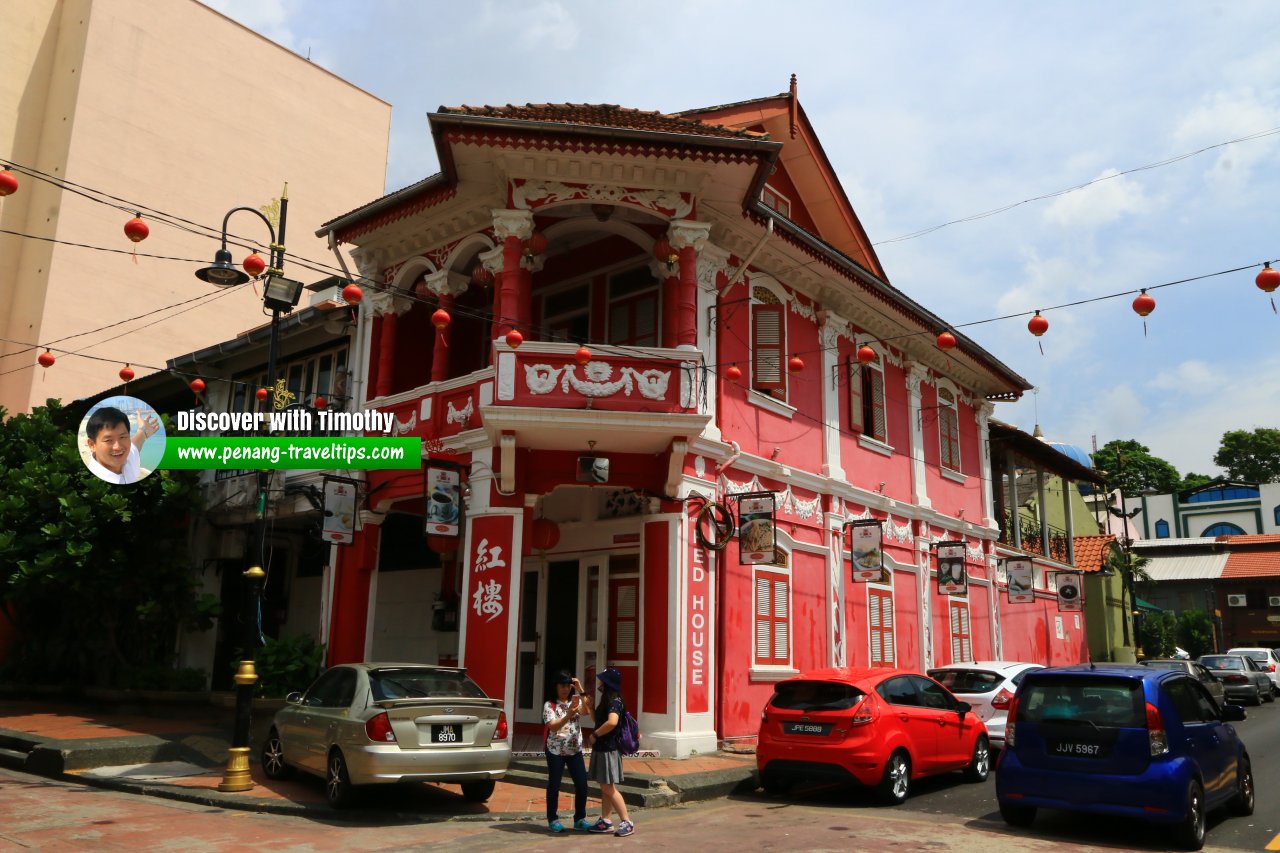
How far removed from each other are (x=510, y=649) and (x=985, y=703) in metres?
7.09

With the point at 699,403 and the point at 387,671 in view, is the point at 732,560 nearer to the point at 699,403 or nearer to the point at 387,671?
the point at 699,403

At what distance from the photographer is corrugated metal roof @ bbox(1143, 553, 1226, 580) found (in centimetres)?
4788

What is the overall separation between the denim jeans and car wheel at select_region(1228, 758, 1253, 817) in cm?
668

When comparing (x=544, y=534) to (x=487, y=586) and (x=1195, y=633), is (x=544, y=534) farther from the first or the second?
(x=1195, y=633)

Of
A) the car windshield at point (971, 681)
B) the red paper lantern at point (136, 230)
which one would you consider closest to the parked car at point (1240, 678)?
the car windshield at point (971, 681)

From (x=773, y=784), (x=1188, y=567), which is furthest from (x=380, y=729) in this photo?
(x=1188, y=567)

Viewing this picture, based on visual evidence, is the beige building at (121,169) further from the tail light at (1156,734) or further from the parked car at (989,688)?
the tail light at (1156,734)

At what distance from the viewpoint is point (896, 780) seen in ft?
35.5

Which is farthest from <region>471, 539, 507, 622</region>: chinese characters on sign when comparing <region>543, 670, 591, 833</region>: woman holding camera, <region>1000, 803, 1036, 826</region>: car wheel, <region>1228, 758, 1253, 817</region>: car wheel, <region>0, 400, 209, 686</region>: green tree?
<region>1228, 758, 1253, 817</region>: car wheel

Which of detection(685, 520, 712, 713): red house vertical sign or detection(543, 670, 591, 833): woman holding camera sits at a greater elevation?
detection(685, 520, 712, 713): red house vertical sign

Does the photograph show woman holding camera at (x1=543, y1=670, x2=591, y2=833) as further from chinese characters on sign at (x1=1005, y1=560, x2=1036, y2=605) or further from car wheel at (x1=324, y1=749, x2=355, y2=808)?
chinese characters on sign at (x1=1005, y1=560, x2=1036, y2=605)

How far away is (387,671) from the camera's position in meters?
10.5

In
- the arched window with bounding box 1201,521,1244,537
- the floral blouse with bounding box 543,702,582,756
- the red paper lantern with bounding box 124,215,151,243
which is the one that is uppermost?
the arched window with bounding box 1201,521,1244,537

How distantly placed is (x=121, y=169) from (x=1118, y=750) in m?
28.9
